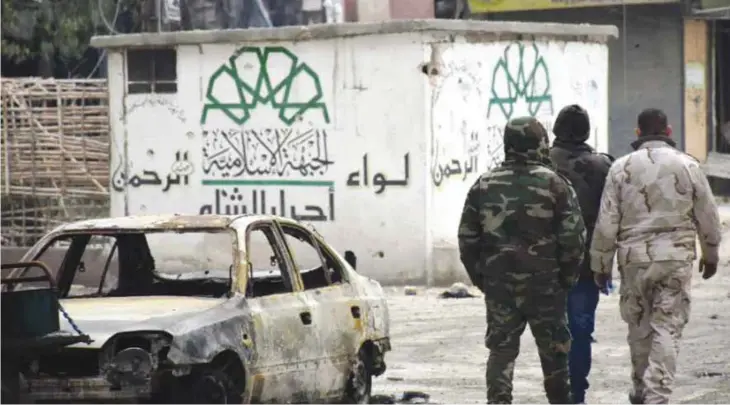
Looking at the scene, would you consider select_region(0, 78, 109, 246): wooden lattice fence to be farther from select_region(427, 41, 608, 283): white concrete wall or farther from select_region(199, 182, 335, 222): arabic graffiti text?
select_region(427, 41, 608, 283): white concrete wall

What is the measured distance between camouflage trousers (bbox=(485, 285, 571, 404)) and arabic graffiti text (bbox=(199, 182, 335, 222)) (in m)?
10.1

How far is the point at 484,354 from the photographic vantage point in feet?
43.6

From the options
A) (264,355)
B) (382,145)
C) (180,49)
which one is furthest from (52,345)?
(180,49)

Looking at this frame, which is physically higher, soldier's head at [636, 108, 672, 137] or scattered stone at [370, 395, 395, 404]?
soldier's head at [636, 108, 672, 137]

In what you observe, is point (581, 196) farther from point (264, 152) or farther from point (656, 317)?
point (264, 152)

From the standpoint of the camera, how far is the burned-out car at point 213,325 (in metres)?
8.45

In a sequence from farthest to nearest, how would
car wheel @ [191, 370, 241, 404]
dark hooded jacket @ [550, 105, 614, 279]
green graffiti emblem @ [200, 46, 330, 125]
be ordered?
1. green graffiti emblem @ [200, 46, 330, 125]
2. dark hooded jacket @ [550, 105, 614, 279]
3. car wheel @ [191, 370, 241, 404]

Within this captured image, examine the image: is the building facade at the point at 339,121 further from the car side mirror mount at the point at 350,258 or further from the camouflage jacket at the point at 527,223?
the camouflage jacket at the point at 527,223

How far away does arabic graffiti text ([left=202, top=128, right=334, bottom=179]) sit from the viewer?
747 inches

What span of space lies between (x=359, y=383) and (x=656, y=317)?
1921 millimetres

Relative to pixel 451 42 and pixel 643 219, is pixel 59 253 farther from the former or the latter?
pixel 643 219

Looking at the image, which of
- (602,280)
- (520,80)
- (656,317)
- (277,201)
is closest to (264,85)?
(277,201)

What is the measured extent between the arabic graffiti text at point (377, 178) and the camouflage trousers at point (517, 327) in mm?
9568

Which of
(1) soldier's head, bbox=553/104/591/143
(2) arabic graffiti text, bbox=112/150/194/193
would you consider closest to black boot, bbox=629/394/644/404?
(1) soldier's head, bbox=553/104/591/143
